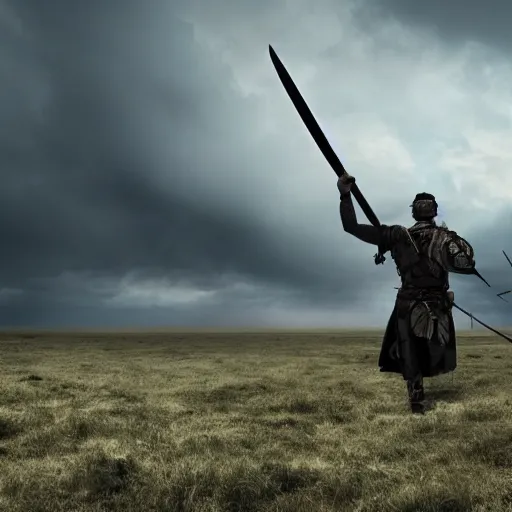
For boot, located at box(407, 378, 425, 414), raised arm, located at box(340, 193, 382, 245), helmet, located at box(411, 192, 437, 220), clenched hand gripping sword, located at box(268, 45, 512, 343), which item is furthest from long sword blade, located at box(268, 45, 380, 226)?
boot, located at box(407, 378, 425, 414)

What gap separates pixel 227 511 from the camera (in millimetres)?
5688

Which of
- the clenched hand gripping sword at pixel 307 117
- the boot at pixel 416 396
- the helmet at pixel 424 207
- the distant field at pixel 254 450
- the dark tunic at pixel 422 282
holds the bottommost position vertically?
the distant field at pixel 254 450

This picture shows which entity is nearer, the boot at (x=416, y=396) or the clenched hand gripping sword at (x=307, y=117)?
the clenched hand gripping sword at (x=307, y=117)

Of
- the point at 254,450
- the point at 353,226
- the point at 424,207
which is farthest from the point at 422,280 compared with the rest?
the point at 254,450

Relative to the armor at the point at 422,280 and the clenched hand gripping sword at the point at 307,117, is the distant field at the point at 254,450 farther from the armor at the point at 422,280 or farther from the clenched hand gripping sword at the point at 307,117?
the clenched hand gripping sword at the point at 307,117

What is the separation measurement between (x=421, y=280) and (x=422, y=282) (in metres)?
0.02

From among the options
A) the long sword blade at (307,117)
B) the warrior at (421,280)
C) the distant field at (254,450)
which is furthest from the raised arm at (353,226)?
the distant field at (254,450)

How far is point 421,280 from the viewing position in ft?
19.1

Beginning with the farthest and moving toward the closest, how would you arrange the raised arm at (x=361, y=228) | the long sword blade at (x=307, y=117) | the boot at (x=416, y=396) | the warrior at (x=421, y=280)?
the boot at (x=416, y=396) → the warrior at (x=421, y=280) → the raised arm at (x=361, y=228) → the long sword blade at (x=307, y=117)

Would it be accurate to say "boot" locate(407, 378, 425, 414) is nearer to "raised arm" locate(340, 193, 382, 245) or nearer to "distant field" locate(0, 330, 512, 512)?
"distant field" locate(0, 330, 512, 512)

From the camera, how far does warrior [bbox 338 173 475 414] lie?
18.0 ft

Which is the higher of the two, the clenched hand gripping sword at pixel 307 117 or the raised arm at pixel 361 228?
the clenched hand gripping sword at pixel 307 117

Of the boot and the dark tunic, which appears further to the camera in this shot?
the boot

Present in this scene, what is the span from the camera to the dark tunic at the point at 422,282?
548 cm
